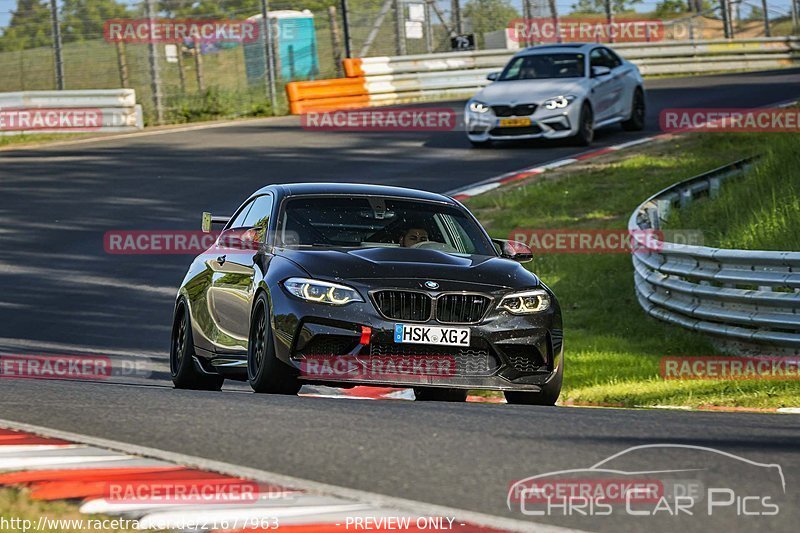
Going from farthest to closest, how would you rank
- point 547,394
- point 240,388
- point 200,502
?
point 240,388
point 547,394
point 200,502

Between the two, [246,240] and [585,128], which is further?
[585,128]

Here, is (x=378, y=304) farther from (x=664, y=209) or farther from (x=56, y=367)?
(x=664, y=209)

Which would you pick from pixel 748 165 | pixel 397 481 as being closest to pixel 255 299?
pixel 397 481

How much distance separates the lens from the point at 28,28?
2950 cm

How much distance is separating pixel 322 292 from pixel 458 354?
0.89 metres

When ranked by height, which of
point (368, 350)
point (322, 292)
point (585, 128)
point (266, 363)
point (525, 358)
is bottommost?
point (585, 128)

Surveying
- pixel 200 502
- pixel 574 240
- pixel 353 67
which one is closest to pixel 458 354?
pixel 200 502

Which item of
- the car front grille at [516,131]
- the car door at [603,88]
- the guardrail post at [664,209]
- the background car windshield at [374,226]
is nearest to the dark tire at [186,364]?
the background car windshield at [374,226]

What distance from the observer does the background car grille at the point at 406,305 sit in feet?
27.5

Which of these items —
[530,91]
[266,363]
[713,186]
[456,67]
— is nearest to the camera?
[266,363]

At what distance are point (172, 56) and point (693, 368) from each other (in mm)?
20921

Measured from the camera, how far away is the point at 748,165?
17969 millimetres

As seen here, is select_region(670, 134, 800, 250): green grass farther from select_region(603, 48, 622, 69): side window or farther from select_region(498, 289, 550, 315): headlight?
select_region(603, 48, 622, 69): side window

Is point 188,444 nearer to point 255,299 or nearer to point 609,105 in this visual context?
point 255,299
